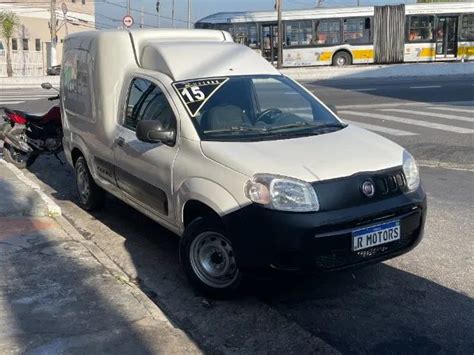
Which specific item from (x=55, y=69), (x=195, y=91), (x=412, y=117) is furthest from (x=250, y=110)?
(x=55, y=69)

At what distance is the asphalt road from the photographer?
3934 millimetres

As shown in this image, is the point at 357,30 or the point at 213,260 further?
the point at 357,30

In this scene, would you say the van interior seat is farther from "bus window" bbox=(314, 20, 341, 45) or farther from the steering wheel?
"bus window" bbox=(314, 20, 341, 45)

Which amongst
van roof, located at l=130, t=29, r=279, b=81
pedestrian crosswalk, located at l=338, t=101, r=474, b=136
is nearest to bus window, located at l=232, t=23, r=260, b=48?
pedestrian crosswalk, located at l=338, t=101, r=474, b=136

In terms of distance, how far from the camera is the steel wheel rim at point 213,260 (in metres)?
4.47

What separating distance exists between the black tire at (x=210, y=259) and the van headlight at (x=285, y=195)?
44 centimetres

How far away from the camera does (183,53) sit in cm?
562

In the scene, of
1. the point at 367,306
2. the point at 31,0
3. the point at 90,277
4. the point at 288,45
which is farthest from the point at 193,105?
the point at 31,0

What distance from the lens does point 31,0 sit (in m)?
59.0

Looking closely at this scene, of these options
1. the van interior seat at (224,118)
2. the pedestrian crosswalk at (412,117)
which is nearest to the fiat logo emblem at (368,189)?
the van interior seat at (224,118)

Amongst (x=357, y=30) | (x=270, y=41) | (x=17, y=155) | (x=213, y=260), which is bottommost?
(x=213, y=260)

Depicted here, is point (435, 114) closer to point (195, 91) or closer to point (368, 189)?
point (195, 91)

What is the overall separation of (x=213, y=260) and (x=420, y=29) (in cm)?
2983

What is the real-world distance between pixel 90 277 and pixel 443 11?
29701 millimetres
